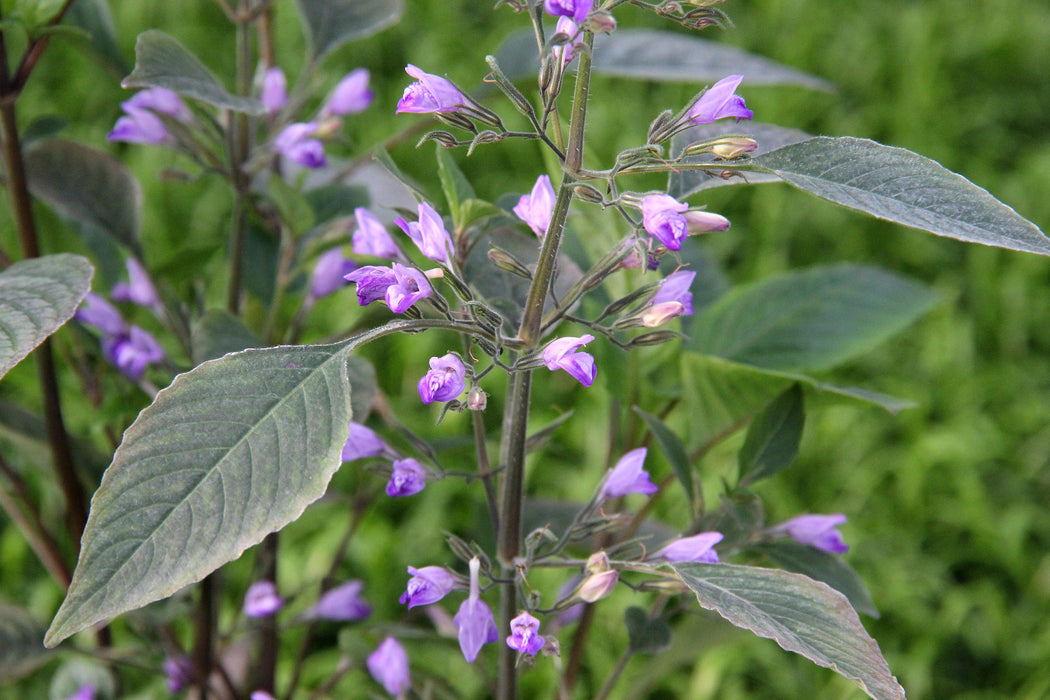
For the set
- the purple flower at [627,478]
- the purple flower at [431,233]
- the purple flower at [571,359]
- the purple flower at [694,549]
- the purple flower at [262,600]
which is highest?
the purple flower at [431,233]

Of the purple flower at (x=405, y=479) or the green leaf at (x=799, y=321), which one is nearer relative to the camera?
the purple flower at (x=405, y=479)

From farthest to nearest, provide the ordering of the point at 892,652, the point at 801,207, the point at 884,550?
the point at 801,207, the point at 884,550, the point at 892,652

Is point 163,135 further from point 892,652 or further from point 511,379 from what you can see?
point 892,652

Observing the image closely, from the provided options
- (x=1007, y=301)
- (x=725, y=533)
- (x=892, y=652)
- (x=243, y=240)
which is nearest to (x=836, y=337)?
(x=725, y=533)

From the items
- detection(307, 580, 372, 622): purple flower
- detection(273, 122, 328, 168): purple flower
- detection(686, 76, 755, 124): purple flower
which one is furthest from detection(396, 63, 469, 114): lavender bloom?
detection(307, 580, 372, 622): purple flower

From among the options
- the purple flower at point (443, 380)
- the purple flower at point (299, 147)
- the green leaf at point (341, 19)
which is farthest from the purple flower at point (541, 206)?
the green leaf at point (341, 19)

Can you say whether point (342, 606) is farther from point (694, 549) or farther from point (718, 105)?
point (718, 105)

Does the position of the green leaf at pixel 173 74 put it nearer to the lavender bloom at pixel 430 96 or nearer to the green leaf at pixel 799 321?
the lavender bloom at pixel 430 96
